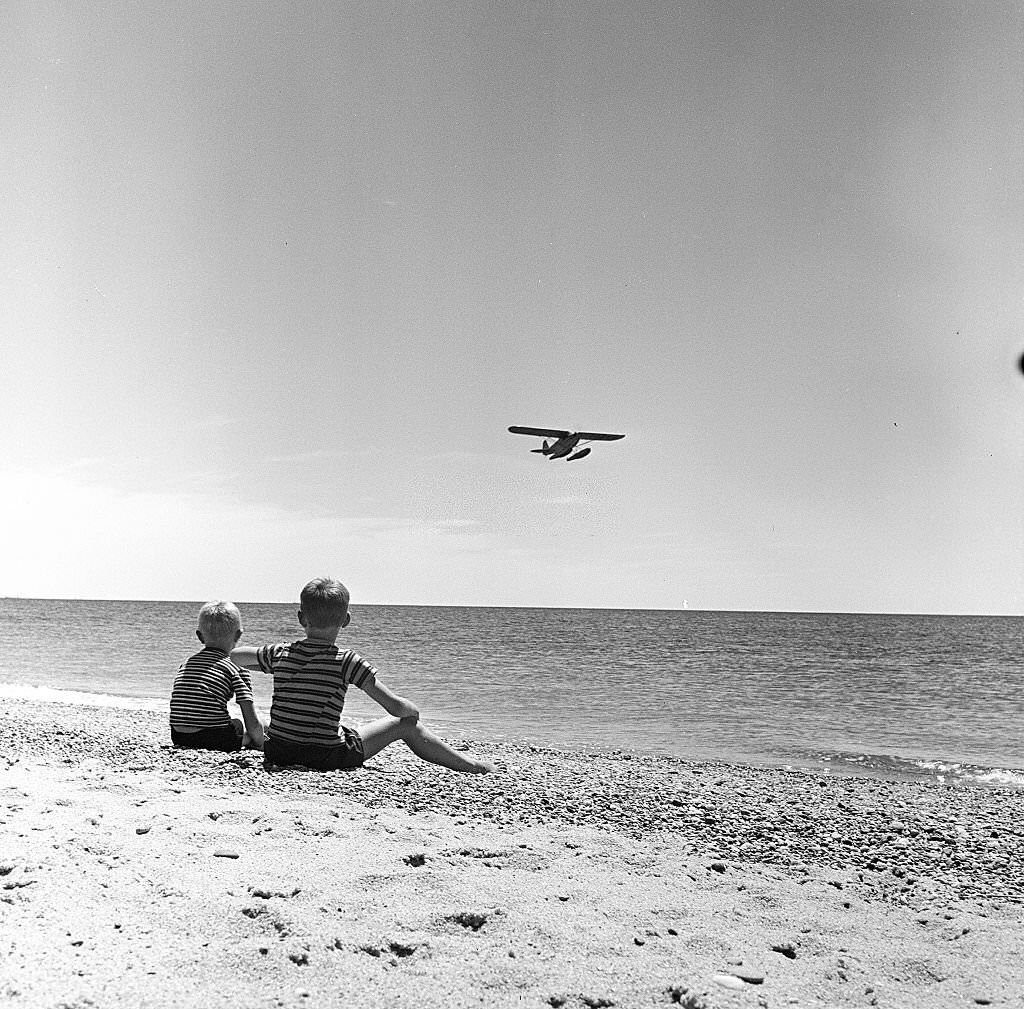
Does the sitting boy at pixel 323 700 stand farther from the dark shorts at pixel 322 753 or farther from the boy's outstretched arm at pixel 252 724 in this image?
the boy's outstretched arm at pixel 252 724

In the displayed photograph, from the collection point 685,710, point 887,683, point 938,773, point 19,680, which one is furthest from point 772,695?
point 19,680

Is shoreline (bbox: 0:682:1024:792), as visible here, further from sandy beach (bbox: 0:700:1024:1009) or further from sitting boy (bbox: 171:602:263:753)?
sitting boy (bbox: 171:602:263:753)

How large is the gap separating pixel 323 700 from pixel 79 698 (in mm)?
13923

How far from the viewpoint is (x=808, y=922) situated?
4.04m

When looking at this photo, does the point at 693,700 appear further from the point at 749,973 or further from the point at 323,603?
the point at 749,973

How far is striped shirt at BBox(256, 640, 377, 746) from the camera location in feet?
19.2

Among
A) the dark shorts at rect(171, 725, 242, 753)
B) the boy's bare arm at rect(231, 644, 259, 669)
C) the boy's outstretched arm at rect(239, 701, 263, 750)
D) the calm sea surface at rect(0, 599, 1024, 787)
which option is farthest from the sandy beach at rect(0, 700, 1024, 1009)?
the calm sea surface at rect(0, 599, 1024, 787)

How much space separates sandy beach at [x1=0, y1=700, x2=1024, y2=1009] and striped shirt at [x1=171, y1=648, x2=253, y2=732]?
12.2 inches

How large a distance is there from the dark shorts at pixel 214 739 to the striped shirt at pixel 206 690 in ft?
0.13

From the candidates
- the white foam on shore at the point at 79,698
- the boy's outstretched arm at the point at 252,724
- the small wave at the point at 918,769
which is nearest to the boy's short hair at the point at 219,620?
the boy's outstretched arm at the point at 252,724

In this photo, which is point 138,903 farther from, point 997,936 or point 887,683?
point 887,683

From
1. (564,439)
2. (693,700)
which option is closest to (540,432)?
(564,439)

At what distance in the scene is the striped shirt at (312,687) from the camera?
5863 millimetres

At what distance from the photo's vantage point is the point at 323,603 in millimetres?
5855
